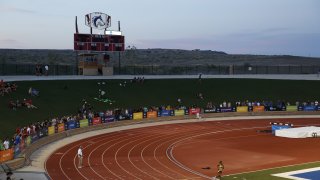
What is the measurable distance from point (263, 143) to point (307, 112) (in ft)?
74.8

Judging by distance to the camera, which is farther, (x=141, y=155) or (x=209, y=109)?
(x=209, y=109)

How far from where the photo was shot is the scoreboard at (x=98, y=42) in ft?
233

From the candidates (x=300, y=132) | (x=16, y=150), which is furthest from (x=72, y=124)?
(x=300, y=132)

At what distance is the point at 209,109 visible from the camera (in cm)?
5906

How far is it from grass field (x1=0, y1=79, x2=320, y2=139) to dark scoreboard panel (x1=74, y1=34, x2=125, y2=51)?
6056mm

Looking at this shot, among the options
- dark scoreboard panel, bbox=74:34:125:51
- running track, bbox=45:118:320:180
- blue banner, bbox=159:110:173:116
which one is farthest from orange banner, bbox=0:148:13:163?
dark scoreboard panel, bbox=74:34:125:51

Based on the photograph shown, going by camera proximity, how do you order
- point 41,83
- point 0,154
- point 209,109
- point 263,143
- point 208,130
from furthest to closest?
point 41,83 < point 209,109 < point 208,130 < point 263,143 < point 0,154

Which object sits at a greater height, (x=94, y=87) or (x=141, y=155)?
(x=94, y=87)

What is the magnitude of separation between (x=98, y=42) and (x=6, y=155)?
44998 mm

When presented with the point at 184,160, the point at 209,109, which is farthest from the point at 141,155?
the point at 209,109

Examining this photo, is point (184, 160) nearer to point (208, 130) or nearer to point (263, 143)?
point (263, 143)

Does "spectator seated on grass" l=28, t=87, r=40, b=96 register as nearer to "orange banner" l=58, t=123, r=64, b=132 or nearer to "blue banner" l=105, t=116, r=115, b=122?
"blue banner" l=105, t=116, r=115, b=122

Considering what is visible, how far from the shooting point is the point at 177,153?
119 ft

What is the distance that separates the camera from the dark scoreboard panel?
7112cm
